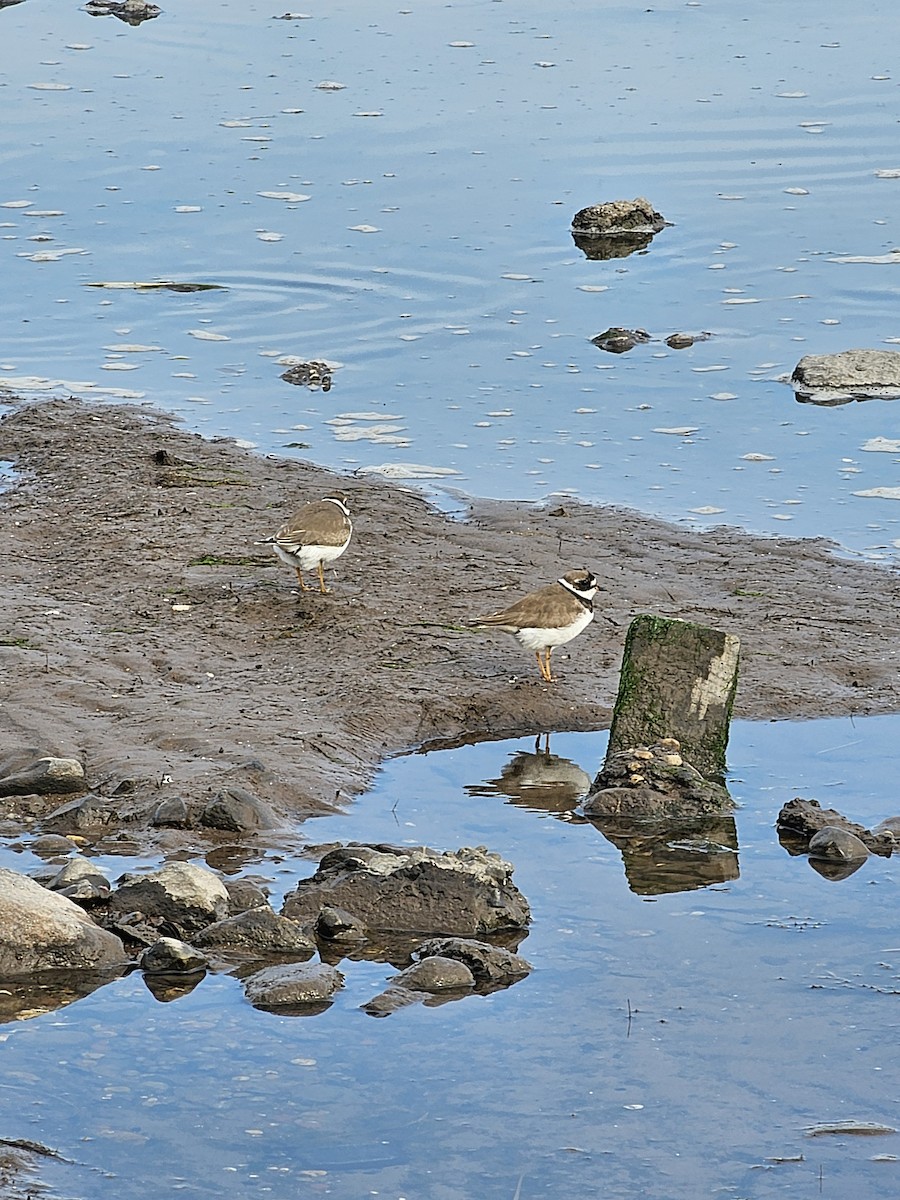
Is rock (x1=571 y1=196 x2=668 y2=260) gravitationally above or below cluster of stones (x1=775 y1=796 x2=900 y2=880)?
above

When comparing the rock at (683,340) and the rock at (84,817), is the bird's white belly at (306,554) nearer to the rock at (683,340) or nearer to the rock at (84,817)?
the rock at (84,817)

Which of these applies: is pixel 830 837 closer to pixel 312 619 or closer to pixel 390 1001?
pixel 390 1001

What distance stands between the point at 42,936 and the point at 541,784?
2.79 metres

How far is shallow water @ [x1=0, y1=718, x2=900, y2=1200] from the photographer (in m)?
5.30

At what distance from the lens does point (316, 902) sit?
6.85 meters

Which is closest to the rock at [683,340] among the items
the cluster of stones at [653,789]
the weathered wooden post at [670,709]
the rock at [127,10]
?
the weathered wooden post at [670,709]

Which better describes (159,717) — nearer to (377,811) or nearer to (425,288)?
(377,811)

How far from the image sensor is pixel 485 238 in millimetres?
18078

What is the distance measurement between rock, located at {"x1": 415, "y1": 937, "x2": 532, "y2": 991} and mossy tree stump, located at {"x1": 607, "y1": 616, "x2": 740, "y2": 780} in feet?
6.40

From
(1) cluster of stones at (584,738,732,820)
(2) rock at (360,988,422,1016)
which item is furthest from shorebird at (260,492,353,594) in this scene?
(2) rock at (360,988,422,1016)

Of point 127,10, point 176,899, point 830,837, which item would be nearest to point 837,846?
point 830,837

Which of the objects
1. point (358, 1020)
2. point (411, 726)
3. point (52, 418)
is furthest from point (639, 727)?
point (52, 418)

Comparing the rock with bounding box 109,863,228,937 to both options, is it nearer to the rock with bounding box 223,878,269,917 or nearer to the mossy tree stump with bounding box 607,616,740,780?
the rock with bounding box 223,878,269,917

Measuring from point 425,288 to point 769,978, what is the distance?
11.1 m
